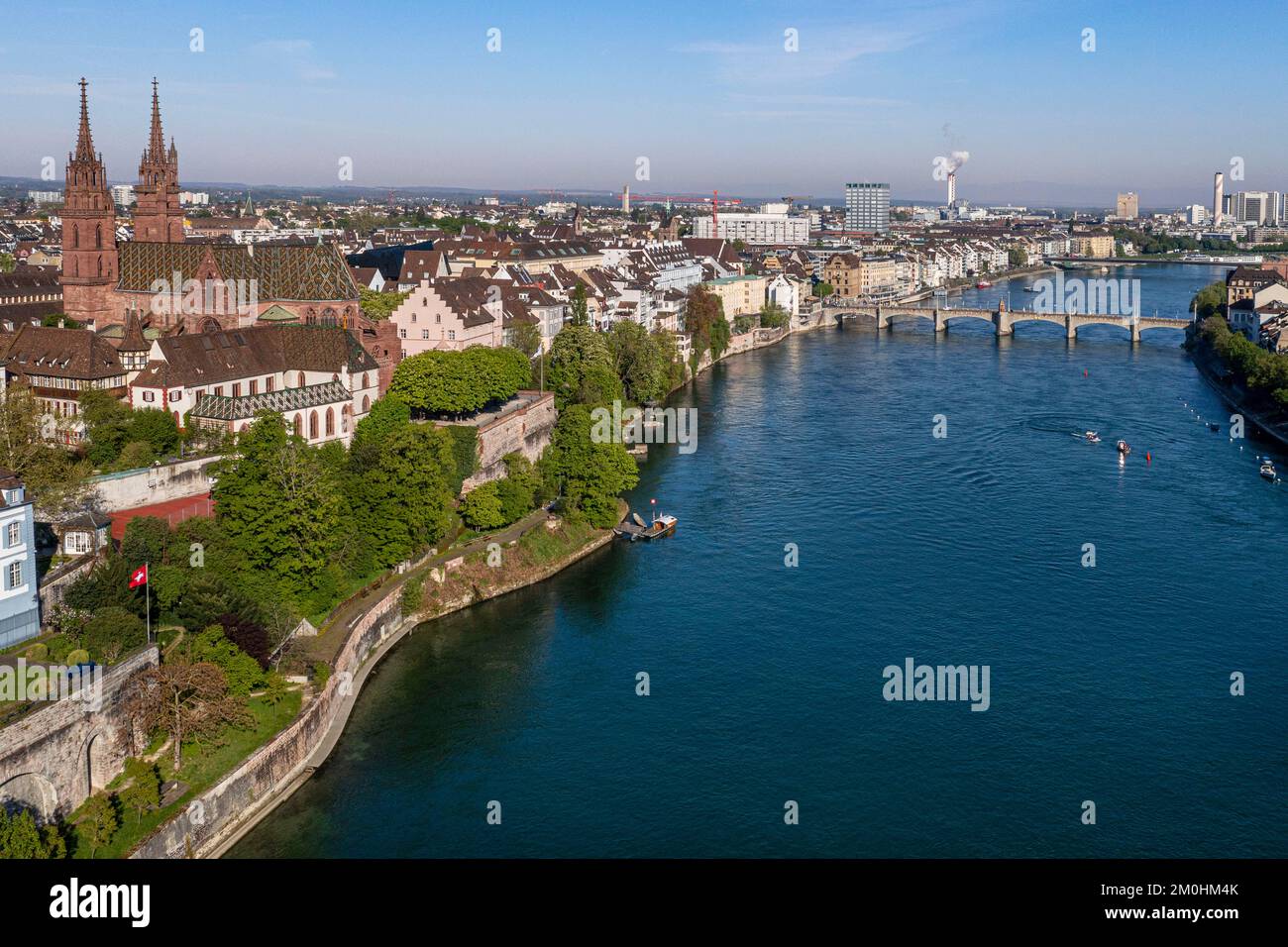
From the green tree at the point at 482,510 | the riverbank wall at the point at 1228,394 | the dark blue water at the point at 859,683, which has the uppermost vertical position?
the riverbank wall at the point at 1228,394

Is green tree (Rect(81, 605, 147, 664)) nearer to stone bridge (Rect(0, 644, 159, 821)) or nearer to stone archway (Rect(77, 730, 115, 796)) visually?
stone bridge (Rect(0, 644, 159, 821))

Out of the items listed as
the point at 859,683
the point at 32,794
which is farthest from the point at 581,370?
the point at 32,794

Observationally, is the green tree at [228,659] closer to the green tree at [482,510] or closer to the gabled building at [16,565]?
the gabled building at [16,565]

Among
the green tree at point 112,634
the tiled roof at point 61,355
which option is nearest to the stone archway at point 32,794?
the green tree at point 112,634

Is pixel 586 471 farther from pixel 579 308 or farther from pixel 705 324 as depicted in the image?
pixel 705 324

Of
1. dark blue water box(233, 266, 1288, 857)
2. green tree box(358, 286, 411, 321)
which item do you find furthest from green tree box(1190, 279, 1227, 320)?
green tree box(358, 286, 411, 321)
